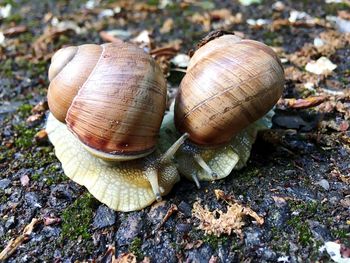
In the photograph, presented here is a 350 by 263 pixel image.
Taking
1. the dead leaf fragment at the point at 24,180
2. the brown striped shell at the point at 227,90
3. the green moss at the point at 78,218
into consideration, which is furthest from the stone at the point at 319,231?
the dead leaf fragment at the point at 24,180

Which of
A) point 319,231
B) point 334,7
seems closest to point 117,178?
point 319,231

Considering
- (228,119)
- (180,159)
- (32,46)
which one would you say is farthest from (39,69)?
(228,119)

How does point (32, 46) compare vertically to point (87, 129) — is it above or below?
below

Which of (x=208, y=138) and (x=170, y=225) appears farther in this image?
(x=208, y=138)

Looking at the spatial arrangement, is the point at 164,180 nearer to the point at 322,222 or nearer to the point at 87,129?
the point at 87,129

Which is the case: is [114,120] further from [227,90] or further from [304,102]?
[304,102]

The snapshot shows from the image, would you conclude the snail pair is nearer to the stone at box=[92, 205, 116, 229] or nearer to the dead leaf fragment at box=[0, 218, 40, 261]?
the stone at box=[92, 205, 116, 229]

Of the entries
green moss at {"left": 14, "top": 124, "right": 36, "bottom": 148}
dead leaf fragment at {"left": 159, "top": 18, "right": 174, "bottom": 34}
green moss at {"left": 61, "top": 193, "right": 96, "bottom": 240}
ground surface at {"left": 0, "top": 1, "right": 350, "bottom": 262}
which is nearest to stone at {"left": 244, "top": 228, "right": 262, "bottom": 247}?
ground surface at {"left": 0, "top": 1, "right": 350, "bottom": 262}
